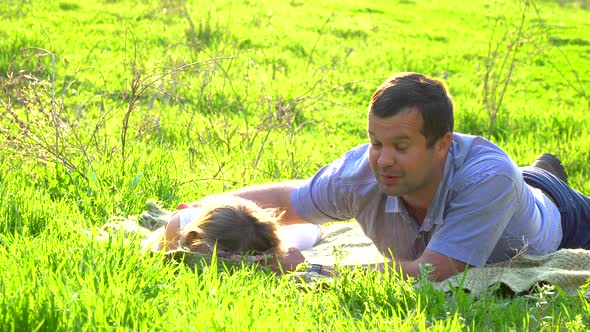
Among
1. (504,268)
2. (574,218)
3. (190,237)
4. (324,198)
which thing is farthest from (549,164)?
(190,237)

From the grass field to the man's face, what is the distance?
48 centimetres

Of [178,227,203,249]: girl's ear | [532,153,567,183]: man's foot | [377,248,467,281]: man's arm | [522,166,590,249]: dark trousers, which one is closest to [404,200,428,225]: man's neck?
[377,248,467,281]: man's arm

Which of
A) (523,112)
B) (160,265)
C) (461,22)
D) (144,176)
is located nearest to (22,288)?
(160,265)

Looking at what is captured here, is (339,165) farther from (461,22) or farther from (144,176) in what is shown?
(461,22)

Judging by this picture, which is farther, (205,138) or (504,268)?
(205,138)

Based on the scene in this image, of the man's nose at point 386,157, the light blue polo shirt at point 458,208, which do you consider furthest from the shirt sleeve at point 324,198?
the man's nose at point 386,157

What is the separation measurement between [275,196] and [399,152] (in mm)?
848

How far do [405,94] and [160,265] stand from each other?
1339 mm

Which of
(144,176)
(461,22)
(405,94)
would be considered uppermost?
(405,94)

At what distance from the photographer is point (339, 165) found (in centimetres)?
482

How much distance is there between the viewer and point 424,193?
4.54 m

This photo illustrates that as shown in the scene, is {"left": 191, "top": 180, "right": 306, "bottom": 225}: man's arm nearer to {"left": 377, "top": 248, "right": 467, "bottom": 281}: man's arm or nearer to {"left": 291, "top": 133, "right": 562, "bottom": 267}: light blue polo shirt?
{"left": 291, "top": 133, "right": 562, "bottom": 267}: light blue polo shirt

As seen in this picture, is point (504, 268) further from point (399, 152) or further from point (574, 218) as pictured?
point (574, 218)

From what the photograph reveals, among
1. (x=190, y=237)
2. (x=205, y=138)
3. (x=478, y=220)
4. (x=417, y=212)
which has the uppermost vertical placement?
(x=478, y=220)
